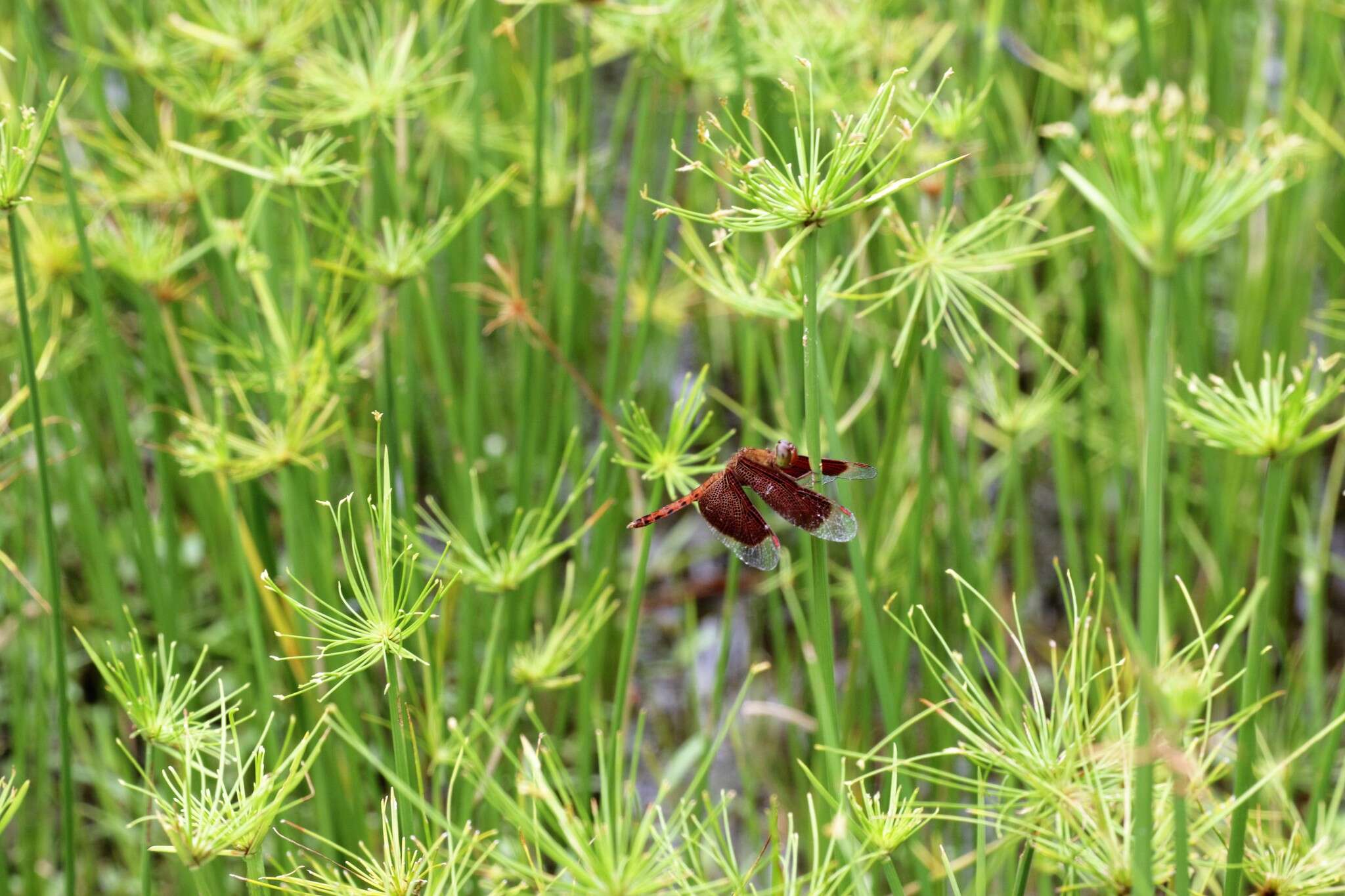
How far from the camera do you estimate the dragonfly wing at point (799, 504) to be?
2.66 ft

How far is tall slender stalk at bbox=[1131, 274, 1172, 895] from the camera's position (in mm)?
612

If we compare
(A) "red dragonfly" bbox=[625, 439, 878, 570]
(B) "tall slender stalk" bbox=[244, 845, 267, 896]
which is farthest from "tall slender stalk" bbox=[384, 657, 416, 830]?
(A) "red dragonfly" bbox=[625, 439, 878, 570]

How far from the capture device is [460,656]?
131 centimetres

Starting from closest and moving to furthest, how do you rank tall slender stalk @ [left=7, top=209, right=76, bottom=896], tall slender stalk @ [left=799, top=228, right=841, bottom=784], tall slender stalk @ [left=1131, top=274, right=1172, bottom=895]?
tall slender stalk @ [left=1131, top=274, right=1172, bottom=895] < tall slender stalk @ [left=799, top=228, right=841, bottom=784] < tall slender stalk @ [left=7, top=209, right=76, bottom=896]

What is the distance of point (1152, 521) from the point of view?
2.01 feet

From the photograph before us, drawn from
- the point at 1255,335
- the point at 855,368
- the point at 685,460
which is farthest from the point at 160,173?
the point at 1255,335

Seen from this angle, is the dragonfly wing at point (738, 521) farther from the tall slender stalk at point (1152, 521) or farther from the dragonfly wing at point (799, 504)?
the tall slender stalk at point (1152, 521)

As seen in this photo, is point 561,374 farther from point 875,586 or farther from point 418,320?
point 418,320

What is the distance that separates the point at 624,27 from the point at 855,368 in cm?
58

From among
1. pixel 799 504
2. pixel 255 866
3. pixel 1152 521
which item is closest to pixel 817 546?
pixel 799 504

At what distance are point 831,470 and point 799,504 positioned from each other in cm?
6

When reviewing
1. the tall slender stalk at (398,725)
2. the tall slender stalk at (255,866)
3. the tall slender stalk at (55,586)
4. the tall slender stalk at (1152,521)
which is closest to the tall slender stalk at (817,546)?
the tall slender stalk at (1152,521)

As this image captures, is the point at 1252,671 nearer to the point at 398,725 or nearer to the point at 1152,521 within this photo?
the point at 1152,521

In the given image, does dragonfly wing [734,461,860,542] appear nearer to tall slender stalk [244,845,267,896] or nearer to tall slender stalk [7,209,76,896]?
tall slender stalk [244,845,267,896]
